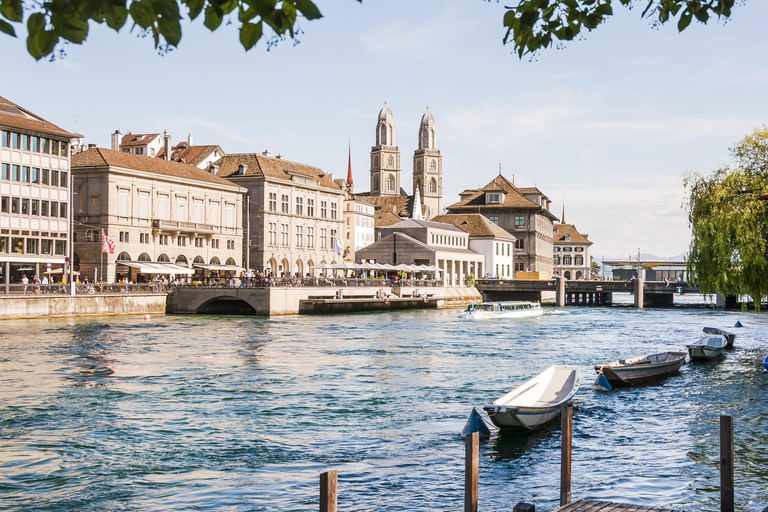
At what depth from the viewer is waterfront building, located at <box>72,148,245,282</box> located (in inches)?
3204

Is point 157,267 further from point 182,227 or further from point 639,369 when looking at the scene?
point 639,369

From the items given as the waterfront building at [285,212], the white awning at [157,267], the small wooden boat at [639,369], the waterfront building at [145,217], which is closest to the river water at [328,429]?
the small wooden boat at [639,369]

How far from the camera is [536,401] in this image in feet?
81.7

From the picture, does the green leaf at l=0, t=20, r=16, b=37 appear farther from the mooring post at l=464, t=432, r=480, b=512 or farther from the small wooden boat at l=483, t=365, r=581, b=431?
the small wooden boat at l=483, t=365, r=581, b=431

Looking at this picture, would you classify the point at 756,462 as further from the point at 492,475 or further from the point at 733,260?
the point at 733,260

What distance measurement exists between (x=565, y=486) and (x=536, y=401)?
1078 cm

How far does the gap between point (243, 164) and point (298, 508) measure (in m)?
93.1

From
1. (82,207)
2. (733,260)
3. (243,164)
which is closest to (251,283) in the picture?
(82,207)

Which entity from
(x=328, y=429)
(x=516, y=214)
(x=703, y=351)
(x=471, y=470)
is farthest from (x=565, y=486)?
(x=516, y=214)

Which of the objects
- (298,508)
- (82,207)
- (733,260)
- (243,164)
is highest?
(243,164)

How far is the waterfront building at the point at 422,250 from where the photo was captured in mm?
112688

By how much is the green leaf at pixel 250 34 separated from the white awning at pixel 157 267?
254ft

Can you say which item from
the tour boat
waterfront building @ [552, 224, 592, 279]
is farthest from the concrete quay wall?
waterfront building @ [552, 224, 592, 279]

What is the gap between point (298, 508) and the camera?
15500 mm
